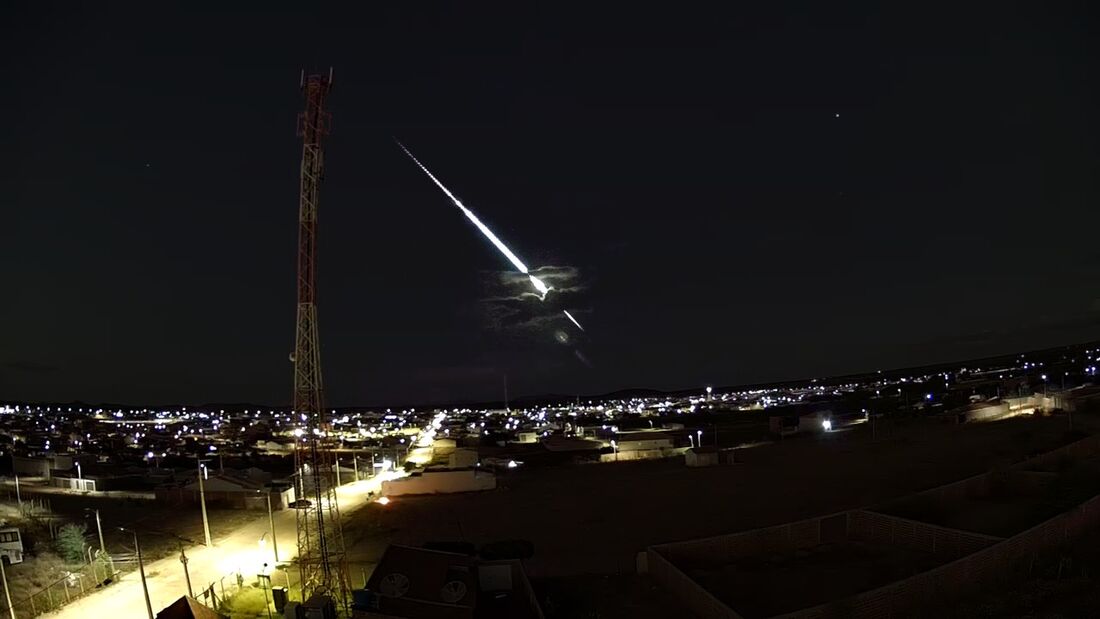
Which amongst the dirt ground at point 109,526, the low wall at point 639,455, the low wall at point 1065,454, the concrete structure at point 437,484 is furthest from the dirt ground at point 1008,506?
the low wall at point 639,455

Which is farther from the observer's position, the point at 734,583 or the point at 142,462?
the point at 142,462

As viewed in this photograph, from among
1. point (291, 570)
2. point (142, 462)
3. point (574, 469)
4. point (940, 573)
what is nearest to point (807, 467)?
point (574, 469)

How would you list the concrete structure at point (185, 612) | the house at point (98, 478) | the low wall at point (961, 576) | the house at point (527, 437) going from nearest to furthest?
the low wall at point (961, 576) → the concrete structure at point (185, 612) → the house at point (98, 478) → the house at point (527, 437)

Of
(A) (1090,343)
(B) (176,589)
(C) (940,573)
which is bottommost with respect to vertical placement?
(A) (1090,343)

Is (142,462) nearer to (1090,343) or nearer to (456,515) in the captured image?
(456,515)

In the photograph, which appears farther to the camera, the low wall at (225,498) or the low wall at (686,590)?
the low wall at (225,498)

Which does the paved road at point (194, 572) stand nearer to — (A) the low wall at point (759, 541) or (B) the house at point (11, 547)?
(B) the house at point (11, 547)

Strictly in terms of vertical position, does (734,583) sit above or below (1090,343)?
above
